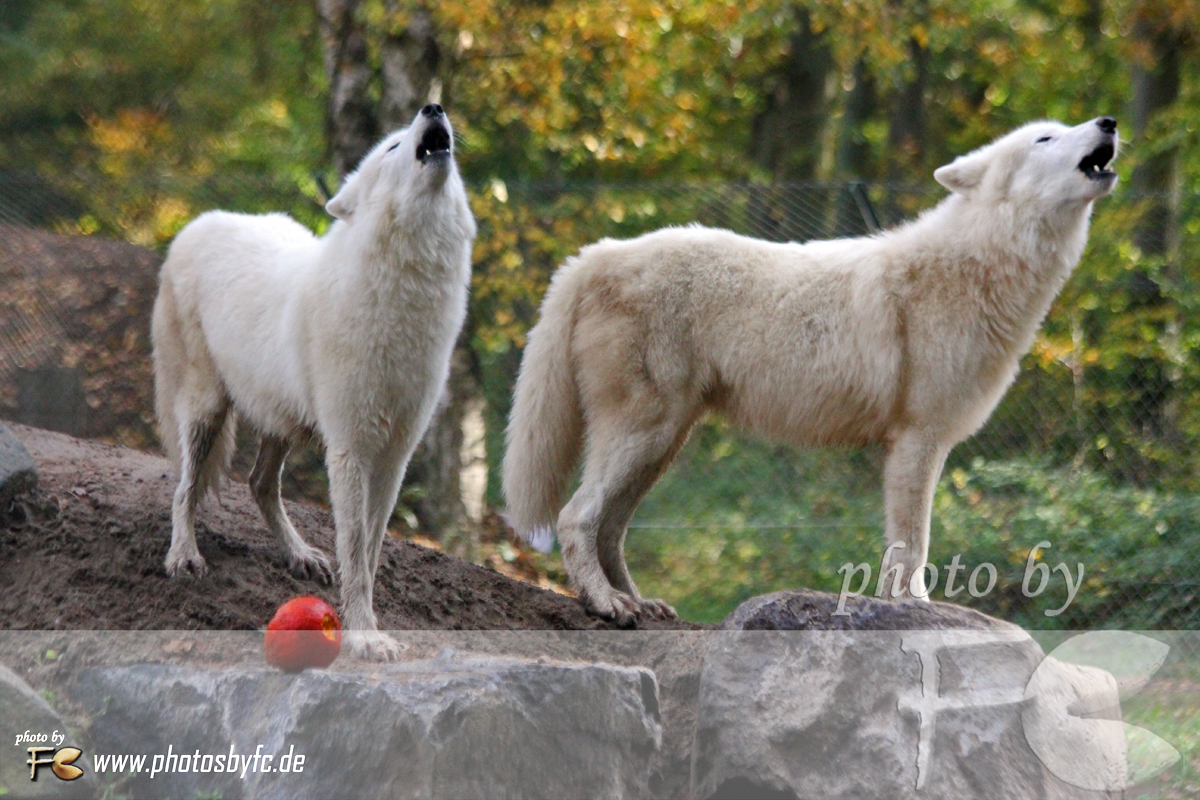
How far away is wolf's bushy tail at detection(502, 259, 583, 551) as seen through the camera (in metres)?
4.86

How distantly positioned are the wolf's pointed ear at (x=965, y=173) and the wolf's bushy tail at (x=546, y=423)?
5.60 feet

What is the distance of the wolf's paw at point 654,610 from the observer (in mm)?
4602

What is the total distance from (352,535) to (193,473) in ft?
3.08

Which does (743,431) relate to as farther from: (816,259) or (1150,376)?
(1150,376)

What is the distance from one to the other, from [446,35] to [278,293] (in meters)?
4.20

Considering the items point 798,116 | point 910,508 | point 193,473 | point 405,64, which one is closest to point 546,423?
point 193,473

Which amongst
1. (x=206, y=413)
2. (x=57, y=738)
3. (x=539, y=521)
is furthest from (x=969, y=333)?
(x=57, y=738)

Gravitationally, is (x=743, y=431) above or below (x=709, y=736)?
above

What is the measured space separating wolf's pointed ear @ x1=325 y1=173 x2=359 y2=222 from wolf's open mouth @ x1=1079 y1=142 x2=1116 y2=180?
2.96 metres

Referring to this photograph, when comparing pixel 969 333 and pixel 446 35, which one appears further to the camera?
pixel 446 35

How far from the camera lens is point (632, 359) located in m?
4.67

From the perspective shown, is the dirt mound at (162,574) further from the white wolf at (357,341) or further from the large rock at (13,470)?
the white wolf at (357,341)

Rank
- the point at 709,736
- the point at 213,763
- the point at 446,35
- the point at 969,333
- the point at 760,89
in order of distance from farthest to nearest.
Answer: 1. the point at 760,89
2. the point at 446,35
3. the point at 969,333
4. the point at 709,736
5. the point at 213,763

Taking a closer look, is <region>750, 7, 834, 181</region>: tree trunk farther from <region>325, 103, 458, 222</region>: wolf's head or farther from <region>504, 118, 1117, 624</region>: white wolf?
<region>325, 103, 458, 222</region>: wolf's head
